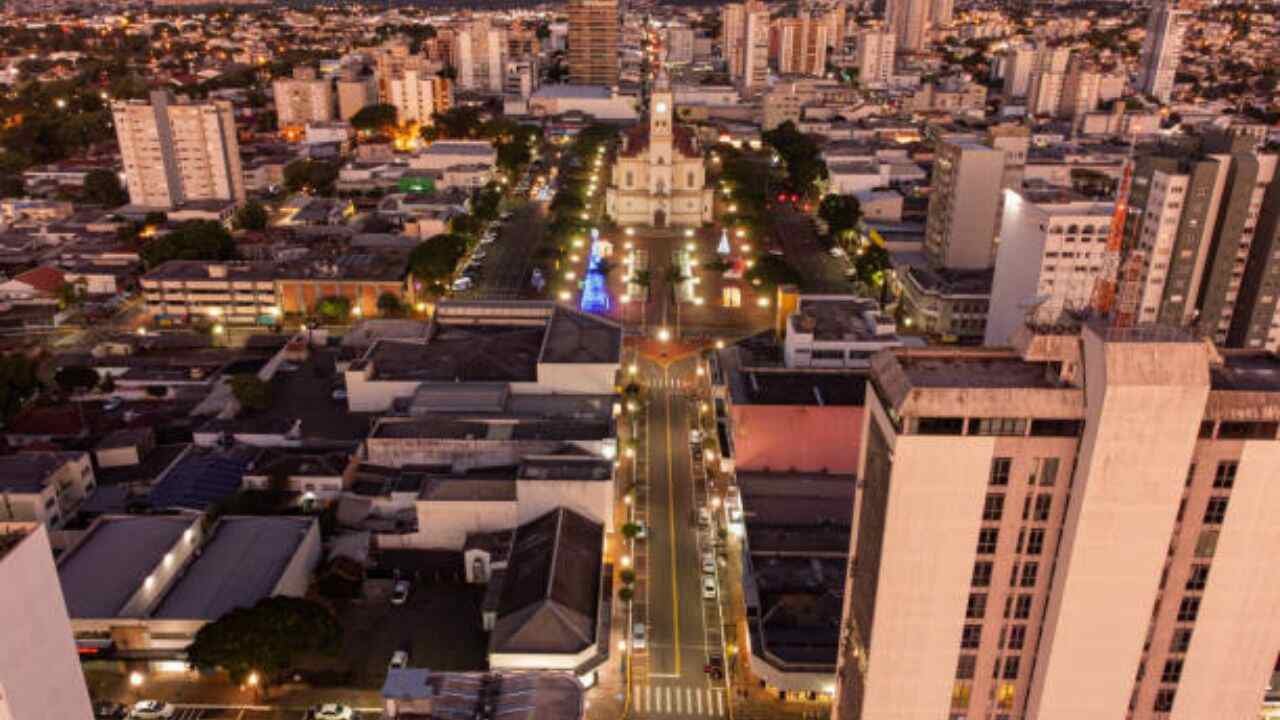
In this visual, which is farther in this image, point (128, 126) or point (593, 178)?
point (593, 178)

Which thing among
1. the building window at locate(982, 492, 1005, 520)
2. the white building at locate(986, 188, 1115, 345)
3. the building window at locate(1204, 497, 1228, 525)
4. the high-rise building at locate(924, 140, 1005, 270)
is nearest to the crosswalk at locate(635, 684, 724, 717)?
the building window at locate(982, 492, 1005, 520)

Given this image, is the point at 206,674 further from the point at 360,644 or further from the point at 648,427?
the point at 648,427

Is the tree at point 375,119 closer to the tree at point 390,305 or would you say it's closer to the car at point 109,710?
the tree at point 390,305

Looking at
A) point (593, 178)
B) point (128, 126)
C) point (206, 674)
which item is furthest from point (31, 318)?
point (593, 178)

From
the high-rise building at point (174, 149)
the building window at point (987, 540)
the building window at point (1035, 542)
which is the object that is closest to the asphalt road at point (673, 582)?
the building window at point (987, 540)

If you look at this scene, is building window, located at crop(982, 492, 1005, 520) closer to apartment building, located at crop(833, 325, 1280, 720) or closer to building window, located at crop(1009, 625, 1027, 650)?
apartment building, located at crop(833, 325, 1280, 720)

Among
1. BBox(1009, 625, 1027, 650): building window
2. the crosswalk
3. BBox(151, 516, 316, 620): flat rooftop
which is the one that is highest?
BBox(1009, 625, 1027, 650): building window

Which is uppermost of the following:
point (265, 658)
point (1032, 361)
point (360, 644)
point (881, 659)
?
point (1032, 361)

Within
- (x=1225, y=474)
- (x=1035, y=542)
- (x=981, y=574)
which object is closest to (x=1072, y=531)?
(x=1035, y=542)
